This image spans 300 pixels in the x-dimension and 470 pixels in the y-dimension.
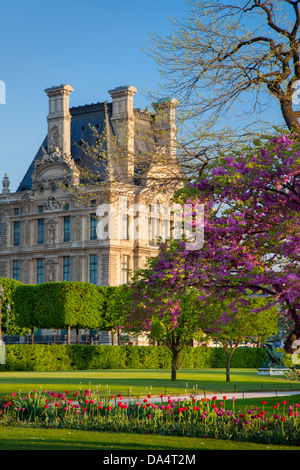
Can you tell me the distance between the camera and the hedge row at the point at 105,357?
161ft

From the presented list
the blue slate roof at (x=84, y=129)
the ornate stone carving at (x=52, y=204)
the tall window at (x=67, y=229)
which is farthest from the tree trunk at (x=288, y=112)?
the ornate stone carving at (x=52, y=204)

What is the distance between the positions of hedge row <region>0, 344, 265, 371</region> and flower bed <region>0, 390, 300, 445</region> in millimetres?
28165

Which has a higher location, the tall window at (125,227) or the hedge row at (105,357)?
the tall window at (125,227)

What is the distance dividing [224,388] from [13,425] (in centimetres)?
1767

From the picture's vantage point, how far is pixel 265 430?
43.6 feet

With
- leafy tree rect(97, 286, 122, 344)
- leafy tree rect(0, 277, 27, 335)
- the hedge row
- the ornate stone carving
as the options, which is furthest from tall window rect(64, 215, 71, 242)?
the hedge row

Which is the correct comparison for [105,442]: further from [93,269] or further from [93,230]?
[93,230]

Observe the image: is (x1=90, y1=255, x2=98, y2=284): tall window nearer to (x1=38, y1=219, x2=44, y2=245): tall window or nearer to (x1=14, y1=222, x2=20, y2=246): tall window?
(x1=38, y1=219, x2=44, y2=245): tall window

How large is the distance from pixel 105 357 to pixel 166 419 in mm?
39416

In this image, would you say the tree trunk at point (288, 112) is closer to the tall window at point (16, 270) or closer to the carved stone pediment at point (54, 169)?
the carved stone pediment at point (54, 169)

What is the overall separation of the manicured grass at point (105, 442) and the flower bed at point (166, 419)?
37cm

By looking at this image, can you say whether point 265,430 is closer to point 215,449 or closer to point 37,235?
point 215,449
